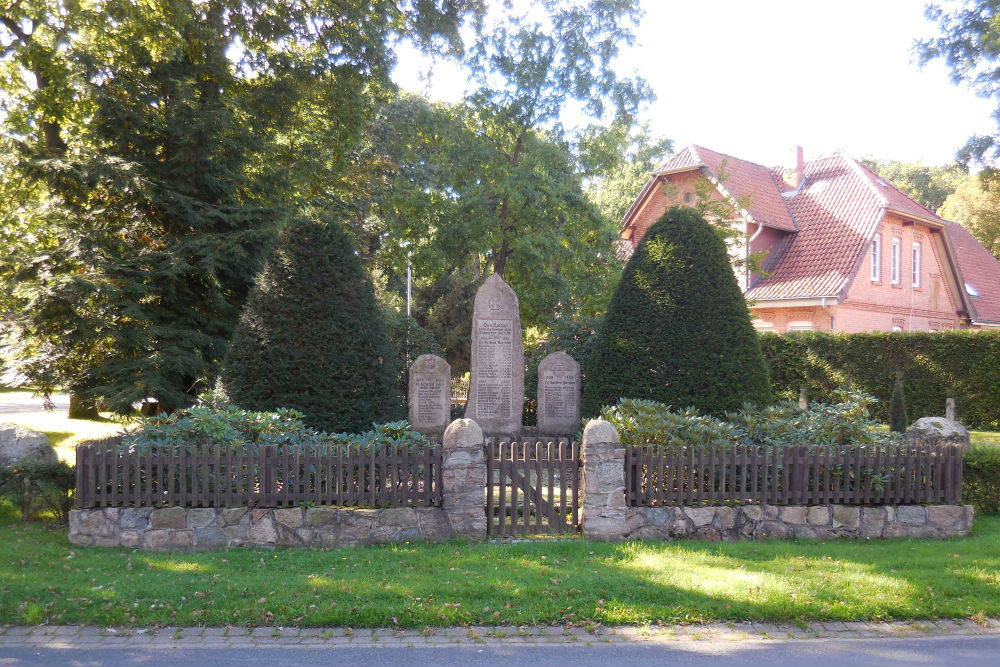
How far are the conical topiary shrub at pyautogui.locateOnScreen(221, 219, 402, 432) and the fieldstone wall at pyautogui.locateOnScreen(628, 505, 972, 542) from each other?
433 cm

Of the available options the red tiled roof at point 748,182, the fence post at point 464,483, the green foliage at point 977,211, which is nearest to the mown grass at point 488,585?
the fence post at point 464,483

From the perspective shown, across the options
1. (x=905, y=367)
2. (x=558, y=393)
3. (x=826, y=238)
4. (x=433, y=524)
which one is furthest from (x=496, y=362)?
(x=826, y=238)

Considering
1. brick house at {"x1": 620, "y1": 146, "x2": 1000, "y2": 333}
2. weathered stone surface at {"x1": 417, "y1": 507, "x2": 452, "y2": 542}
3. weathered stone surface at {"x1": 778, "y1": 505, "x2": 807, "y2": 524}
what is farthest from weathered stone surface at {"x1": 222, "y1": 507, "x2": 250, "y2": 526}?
brick house at {"x1": 620, "y1": 146, "x2": 1000, "y2": 333}

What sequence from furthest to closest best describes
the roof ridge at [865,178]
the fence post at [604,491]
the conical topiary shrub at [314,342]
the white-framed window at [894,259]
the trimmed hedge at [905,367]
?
the white-framed window at [894,259]
the roof ridge at [865,178]
the trimmed hedge at [905,367]
the conical topiary shrub at [314,342]
the fence post at [604,491]

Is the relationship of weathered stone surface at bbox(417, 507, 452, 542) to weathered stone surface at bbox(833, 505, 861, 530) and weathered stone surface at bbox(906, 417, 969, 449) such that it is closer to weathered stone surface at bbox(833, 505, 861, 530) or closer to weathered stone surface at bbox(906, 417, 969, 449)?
weathered stone surface at bbox(833, 505, 861, 530)

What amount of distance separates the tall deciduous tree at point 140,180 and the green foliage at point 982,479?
13.4 m

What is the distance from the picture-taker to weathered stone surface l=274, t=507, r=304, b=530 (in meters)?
7.43

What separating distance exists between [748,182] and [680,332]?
19.5 meters

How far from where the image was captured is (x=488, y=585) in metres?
5.91

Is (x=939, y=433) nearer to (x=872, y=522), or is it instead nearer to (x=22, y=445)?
(x=872, y=522)

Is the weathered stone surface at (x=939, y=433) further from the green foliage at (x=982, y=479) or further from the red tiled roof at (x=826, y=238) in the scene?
the red tiled roof at (x=826, y=238)

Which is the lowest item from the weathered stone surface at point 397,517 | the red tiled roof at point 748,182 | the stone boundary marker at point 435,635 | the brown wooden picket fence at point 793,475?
the stone boundary marker at point 435,635

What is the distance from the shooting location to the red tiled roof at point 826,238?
24281 millimetres

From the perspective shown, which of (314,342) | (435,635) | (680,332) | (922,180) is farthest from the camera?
(922,180)
